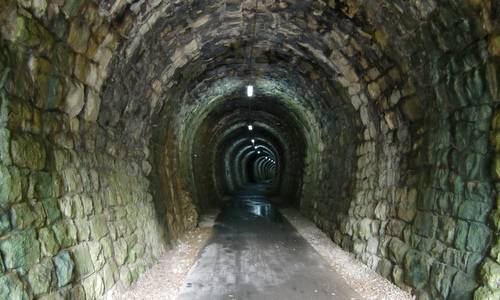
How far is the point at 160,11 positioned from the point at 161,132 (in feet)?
14.8

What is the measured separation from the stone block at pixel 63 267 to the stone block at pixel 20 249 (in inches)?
13.2

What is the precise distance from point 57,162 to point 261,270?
13.4ft

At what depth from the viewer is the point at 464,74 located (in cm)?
486

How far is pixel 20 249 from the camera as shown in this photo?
11.7ft

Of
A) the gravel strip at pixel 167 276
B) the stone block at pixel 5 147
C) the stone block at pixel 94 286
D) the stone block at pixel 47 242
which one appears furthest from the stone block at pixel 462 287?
the stone block at pixel 5 147

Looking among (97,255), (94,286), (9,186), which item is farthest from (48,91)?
(94,286)

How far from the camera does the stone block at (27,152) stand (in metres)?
3.69

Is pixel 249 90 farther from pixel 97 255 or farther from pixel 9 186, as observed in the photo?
pixel 9 186

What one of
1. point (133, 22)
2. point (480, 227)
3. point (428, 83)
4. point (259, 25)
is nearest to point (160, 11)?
point (133, 22)

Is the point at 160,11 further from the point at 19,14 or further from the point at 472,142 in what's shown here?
the point at 472,142

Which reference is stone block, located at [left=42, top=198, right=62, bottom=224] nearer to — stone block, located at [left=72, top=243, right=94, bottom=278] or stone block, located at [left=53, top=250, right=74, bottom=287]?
stone block, located at [left=53, top=250, right=74, bottom=287]

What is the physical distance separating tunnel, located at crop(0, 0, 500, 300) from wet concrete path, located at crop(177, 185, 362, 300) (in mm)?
122

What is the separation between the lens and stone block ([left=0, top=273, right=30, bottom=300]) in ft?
10.8

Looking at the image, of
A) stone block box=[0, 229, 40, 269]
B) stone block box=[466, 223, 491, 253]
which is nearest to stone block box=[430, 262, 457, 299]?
stone block box=[466, 223, 491, 253]
